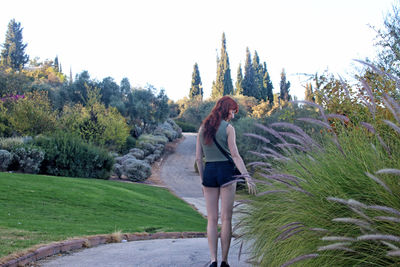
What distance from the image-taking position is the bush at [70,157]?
779 inches

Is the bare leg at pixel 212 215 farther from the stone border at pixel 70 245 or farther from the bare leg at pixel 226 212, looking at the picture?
the stone border at pixel 70 245

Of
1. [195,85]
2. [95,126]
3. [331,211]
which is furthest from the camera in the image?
[195,85]

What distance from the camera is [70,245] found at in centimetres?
610

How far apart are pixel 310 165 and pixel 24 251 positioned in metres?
3.69

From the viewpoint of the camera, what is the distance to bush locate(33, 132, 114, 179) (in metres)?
19.8

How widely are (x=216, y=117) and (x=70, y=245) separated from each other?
3065 millimetres

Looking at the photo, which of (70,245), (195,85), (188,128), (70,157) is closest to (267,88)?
(188,128)

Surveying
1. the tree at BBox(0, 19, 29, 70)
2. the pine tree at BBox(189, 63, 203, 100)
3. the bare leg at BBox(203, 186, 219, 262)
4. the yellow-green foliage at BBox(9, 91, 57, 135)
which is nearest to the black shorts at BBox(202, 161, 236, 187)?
the bare leg at BBox(203, 186, 219, 262)

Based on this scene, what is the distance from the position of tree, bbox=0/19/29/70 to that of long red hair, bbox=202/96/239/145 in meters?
74.1

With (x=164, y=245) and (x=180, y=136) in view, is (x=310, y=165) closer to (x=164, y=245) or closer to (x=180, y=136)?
(x=164, y=245)

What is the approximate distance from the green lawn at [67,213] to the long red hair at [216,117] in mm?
2854

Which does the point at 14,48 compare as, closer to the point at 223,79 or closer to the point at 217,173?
the point at 223,79

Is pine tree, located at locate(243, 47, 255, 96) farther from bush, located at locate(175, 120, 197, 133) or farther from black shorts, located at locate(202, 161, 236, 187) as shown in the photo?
black shorts, located at locate(202, 161, 236, 187)

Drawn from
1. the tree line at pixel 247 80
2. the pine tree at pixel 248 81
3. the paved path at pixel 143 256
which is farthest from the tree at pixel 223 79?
the paved path at pixel 143 256
